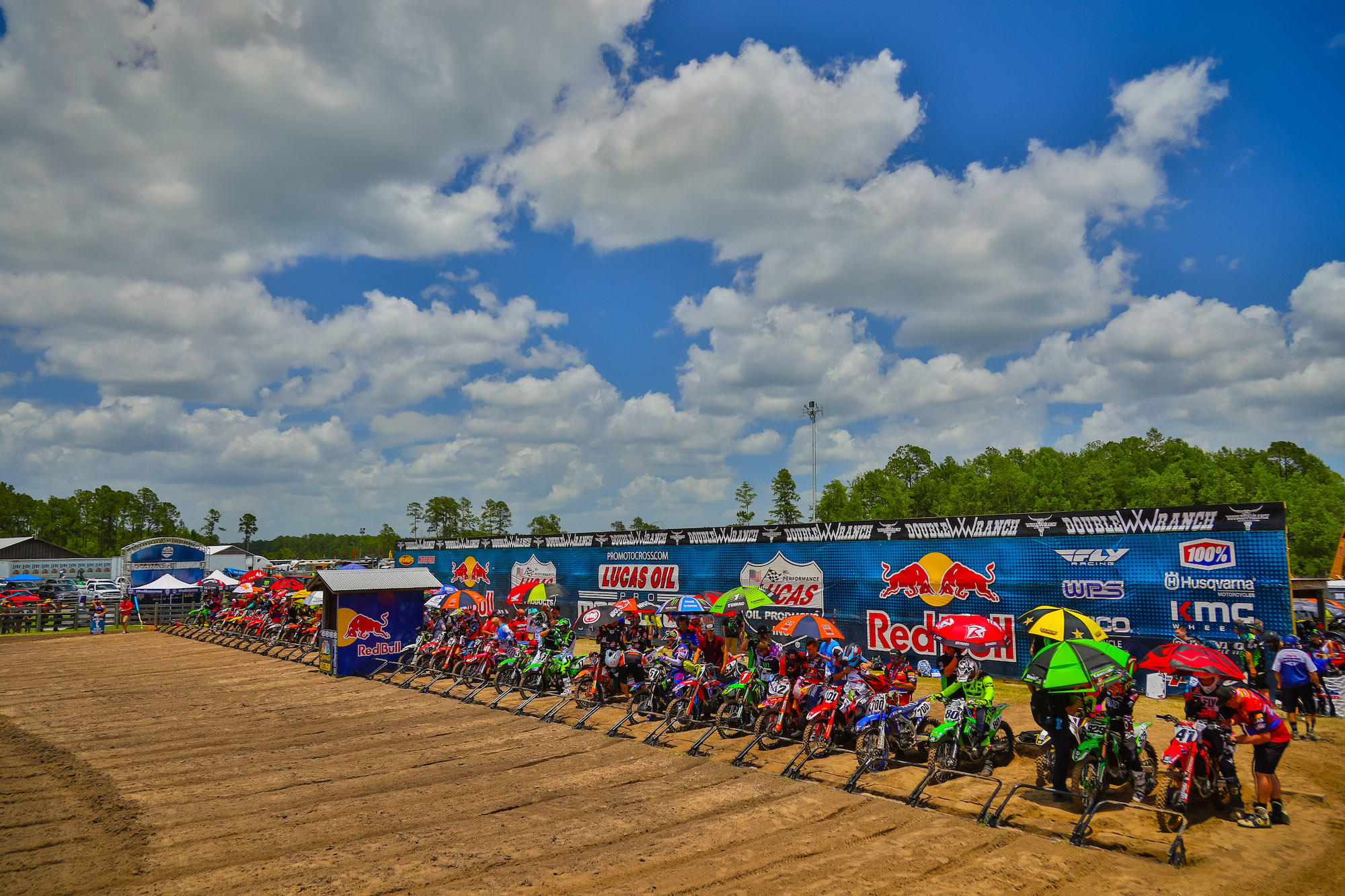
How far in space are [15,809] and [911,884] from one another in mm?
10467

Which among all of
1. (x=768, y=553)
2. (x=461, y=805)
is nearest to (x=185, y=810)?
(x=461, y=805)

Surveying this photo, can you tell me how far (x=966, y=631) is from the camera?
37.7ft

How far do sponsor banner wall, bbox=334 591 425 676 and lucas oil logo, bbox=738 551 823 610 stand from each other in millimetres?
9524

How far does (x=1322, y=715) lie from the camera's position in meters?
13.7

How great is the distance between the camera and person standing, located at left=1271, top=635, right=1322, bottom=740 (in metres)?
11.5

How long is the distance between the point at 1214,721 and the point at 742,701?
671 cm

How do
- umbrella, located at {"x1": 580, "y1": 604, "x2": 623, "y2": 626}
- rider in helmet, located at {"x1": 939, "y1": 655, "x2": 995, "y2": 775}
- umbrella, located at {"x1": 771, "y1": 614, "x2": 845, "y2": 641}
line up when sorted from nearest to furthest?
rider in helmet, located at {"x1": 939, "y1": 655, "x2": 995, "y2": 775}
umbrella, located at {"x1": 771, "y1": 614, "x2": 845, "y2": 641}
umbrella, located at {"x1": 580, "y1": 604, "x2": 623, "y2": 626}

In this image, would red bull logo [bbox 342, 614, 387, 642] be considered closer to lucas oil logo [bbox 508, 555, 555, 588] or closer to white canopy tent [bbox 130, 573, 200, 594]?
lucas oil logo [bbox 508, 555, 555, 588]

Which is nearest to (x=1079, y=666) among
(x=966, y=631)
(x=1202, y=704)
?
(x=1202, y=704)

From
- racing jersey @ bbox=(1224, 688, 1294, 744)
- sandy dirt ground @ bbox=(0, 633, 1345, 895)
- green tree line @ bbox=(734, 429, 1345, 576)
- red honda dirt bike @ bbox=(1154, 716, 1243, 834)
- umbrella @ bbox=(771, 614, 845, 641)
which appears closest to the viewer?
sandy dirt ground @ bbox=(0, 633, 1345, 895)

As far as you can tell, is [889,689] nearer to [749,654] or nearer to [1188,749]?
[749,654]

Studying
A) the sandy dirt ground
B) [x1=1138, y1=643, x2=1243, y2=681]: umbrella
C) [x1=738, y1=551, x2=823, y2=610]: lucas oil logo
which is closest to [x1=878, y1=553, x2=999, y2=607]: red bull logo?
[x1=738, y1=551, x2=823, y2=610]: lucas oil logo

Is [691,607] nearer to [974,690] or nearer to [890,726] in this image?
[890,726]

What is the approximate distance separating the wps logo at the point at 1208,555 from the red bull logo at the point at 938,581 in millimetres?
3822
